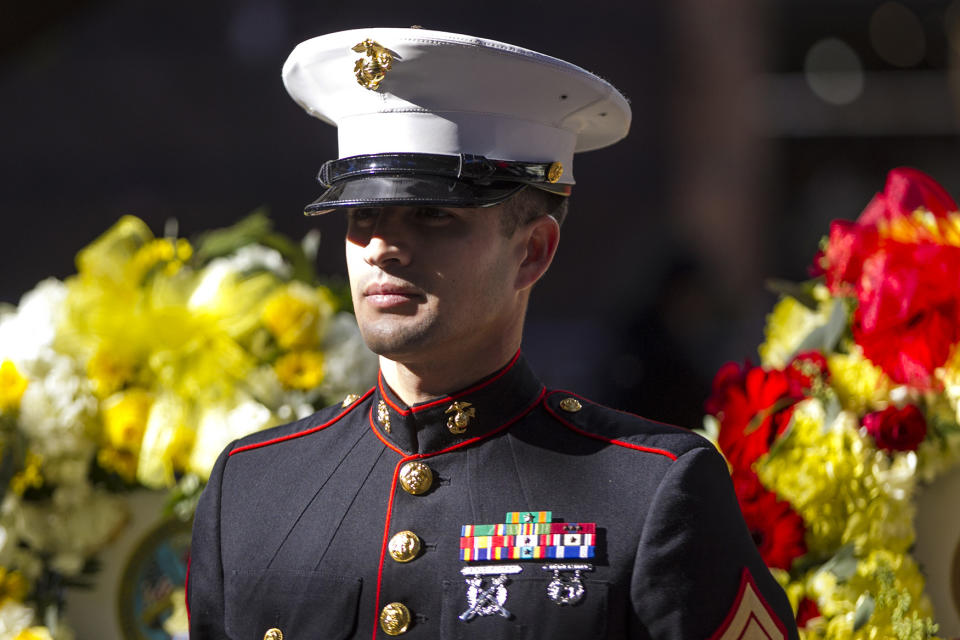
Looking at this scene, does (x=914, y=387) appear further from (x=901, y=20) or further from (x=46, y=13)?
(x=901, y=20)

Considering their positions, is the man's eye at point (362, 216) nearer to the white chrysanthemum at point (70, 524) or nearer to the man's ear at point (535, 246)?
the man's ear at point (535, 246)

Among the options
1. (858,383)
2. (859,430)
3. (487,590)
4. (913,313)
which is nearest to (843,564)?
(859,430)

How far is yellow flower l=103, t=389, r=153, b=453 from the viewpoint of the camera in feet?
9.39

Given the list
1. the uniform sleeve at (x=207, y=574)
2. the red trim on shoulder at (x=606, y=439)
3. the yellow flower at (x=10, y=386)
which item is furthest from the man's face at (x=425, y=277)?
the yellow flower at (x=10, y=386)

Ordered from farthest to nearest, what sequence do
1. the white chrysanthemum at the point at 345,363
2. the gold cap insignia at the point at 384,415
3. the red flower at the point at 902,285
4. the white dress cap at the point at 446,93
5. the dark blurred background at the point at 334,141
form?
the dark blurred background at the point at 334,141 → the white chrysanthemum at the point at 345,363 → the red flower at the point at 902,285 → the gold cap insignia at the point at 384,415 → the white dress cap at the point at 446,93

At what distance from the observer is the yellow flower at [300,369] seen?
289cm

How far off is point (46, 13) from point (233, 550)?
344cm

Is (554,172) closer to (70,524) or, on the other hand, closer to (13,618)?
(70,524)

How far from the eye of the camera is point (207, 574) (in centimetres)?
206

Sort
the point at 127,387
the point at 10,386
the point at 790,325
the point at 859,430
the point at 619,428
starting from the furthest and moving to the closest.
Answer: the point at 127,387, the point at 10,386, the point at 790,325, the point at 859,430, the point at 619,428

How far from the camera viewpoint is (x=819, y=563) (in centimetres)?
238

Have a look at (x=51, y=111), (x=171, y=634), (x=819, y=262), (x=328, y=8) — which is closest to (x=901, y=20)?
(x=328, y=8)

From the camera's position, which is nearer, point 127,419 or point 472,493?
point 472,493

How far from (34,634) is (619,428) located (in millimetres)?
1548
